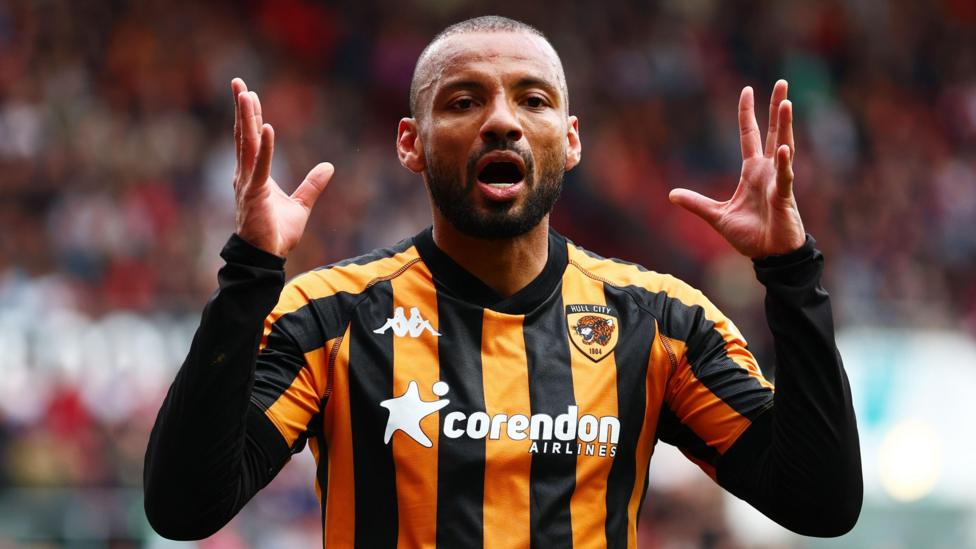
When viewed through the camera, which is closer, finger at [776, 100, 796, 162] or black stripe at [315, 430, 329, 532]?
finger at [776, 100, 796, 162]

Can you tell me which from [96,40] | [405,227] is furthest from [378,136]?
[96,40]

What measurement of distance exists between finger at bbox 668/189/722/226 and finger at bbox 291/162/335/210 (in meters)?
0.78

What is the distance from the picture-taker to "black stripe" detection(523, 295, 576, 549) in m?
3.13

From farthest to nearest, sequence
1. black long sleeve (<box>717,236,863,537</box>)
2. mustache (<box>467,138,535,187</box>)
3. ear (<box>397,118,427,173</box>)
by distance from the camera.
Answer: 1. ear (<box>397,118,427,173</box>)
2. mustache (<box>467,138,535,187</box>)
3. black long sleeve (<box>717,236,863,537</box>)

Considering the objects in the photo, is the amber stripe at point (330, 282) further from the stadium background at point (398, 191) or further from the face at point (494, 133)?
the stadium background at point (398, 191)

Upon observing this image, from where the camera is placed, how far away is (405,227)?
11047mm

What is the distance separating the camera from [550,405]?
3.23 m

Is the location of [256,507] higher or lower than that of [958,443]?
lower

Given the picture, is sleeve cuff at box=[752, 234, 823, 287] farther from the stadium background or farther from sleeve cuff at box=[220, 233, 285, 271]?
the stadium background

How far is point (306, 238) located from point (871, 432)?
4.17 meters

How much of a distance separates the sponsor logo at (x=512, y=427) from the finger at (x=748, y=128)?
2.27ft

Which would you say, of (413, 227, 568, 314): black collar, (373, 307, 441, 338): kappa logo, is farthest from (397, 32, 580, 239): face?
(373, 307, 441, 338): kappa logo

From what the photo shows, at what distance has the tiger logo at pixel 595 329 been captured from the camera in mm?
3367

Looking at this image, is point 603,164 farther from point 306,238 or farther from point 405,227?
point 306,238
